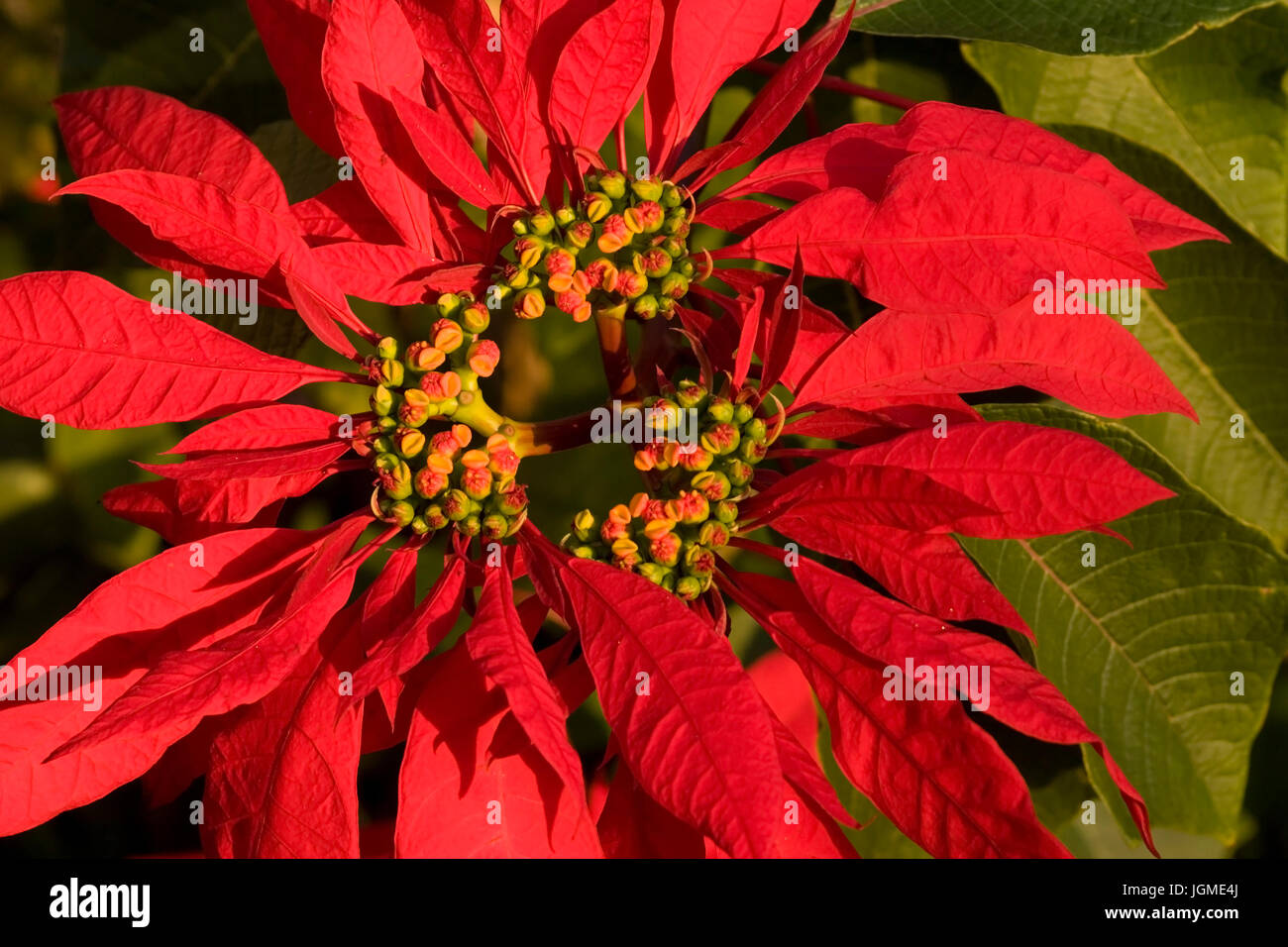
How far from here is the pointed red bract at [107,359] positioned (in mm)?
500

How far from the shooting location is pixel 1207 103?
0.74m

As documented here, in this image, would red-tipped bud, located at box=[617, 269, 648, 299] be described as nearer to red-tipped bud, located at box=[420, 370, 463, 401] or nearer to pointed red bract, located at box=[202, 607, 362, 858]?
red-tipped bud, located at box=[420, 370, 463, 401]

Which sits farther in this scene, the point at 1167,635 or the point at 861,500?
the point at 1167,635

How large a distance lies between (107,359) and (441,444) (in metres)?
0.17

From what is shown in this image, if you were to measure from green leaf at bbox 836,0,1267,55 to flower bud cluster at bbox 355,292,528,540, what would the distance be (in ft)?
0.94

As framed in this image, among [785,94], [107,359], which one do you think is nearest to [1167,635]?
[785,94]

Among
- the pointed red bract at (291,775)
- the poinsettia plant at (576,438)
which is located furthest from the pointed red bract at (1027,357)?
the pointed red bract at (291,775)

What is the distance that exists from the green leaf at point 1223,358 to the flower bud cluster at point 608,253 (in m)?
0.31

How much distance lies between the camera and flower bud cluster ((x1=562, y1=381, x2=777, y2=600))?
22.0 inches

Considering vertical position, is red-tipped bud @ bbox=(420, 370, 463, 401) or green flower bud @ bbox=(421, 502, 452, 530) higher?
red-tipped bud @ bbox=(420, 370, 463, 401)
